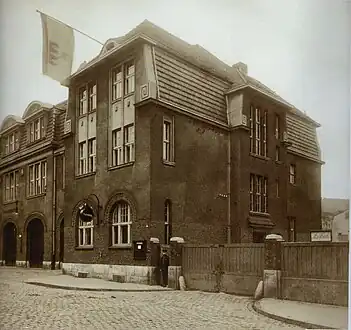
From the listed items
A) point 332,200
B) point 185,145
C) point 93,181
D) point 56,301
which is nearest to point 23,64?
point 93,181

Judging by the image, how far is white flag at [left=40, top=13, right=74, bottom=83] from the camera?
2.79m

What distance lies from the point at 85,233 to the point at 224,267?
2.23 ft

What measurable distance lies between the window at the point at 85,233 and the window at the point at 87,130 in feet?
0.81

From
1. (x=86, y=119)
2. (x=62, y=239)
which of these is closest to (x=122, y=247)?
(x=62, y=239)

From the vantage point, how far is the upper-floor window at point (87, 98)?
2879mm

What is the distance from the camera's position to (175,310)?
2.63 m

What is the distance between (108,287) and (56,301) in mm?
238

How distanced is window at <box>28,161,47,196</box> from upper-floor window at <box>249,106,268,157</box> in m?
1.01

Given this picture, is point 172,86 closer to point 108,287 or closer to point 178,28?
point 178,28

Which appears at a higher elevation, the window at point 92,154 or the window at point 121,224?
the window at point 92,154

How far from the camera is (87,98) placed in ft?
9.50

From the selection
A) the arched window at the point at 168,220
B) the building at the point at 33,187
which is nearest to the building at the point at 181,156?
the arched window at the point at 168,220

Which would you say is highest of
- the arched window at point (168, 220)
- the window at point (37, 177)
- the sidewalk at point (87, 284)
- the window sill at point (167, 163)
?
the window sill at point (167, 163)

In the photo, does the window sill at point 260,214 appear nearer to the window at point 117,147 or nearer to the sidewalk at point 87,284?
the sidewalk at point 87,284
